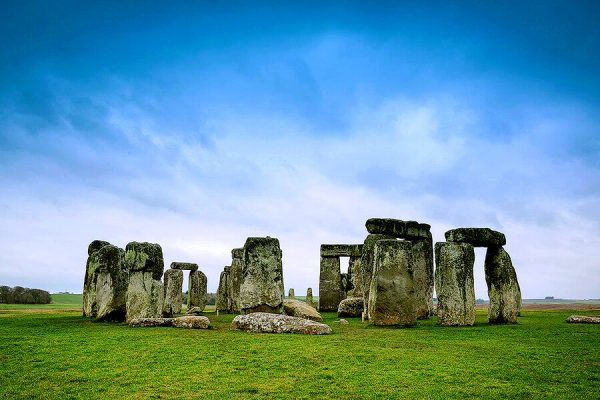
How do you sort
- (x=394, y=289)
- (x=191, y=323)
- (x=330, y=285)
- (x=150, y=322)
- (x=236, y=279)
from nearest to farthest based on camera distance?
(x=191, y=323), (x=150, y=322), (x=394, y=289), (x=236, y=279), (x=330, y=285)

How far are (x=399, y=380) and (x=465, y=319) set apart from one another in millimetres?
7770

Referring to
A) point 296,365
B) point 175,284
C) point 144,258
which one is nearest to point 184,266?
point 175,284

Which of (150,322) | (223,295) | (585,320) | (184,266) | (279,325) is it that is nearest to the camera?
(279,325)

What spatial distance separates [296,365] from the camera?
21.8ft

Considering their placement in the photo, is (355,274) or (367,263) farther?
(355,274)

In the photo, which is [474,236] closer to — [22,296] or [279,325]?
[279,325]

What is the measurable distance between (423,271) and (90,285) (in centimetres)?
1254

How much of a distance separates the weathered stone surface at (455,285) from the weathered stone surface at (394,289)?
1224 mm

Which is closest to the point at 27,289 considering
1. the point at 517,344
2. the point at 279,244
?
the point at 279,244

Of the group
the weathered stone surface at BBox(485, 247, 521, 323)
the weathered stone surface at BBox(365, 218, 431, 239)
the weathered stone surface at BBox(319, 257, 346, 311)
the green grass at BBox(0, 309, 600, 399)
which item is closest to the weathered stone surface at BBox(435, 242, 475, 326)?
the weathered stone surface at BBox(485, 247, 521, 323)

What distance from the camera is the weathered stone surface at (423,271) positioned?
17.2m

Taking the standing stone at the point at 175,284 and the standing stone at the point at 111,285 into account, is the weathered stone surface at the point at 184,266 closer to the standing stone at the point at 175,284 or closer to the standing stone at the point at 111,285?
the standing stone at the point at 175,284

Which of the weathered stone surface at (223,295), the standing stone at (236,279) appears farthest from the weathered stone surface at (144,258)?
the weathered stone surface at (223,295)

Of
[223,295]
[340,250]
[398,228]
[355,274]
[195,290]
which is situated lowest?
[223,295]
